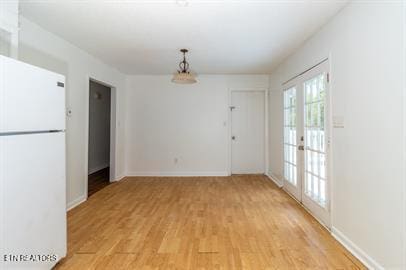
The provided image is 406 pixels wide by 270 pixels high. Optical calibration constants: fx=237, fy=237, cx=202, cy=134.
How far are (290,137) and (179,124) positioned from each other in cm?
266

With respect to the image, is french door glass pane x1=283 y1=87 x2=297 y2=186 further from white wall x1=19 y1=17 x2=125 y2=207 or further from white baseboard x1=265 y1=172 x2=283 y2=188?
white wall x1=19 y1=17 x2=125 y2=207

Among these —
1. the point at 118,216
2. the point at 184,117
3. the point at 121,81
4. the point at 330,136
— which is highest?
the point at 121,81

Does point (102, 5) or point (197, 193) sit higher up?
point (102, 5)

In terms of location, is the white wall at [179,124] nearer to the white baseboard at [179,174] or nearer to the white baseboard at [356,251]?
the white baseboard at [179,174]

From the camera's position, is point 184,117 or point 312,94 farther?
point 184,117

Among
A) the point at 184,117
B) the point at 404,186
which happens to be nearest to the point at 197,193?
the point at 184,117

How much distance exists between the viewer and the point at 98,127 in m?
6.57

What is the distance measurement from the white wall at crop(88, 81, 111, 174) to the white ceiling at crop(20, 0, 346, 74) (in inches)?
90.9

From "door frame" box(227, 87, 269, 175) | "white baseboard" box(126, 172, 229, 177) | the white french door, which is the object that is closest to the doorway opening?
"white baseboard" box(126, 172, 229, 177)

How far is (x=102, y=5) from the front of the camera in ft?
7.95

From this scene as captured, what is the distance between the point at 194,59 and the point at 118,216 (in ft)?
9.56

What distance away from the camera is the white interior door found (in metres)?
5.87

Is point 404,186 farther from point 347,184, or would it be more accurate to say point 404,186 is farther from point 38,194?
point 38,194

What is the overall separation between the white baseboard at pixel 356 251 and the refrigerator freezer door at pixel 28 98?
2.85m
